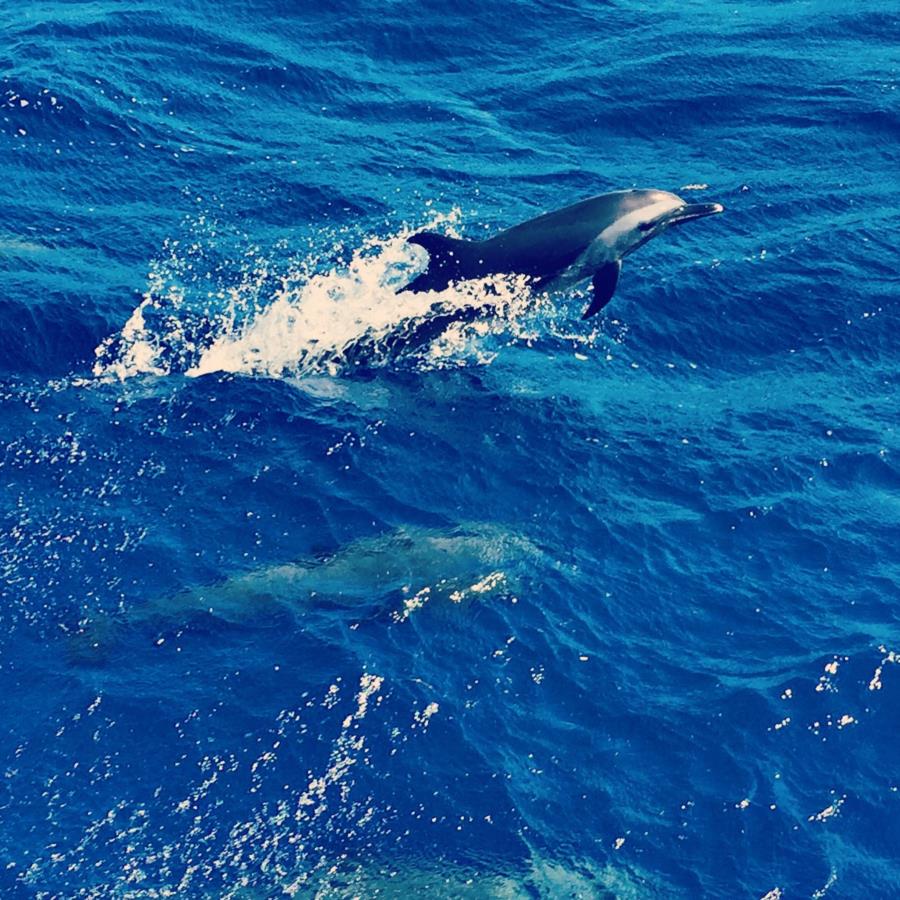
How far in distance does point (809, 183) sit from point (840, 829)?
13445 mm

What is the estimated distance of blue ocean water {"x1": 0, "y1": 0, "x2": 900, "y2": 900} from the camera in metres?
12.8

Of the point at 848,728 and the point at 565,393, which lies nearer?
the point at 848,728

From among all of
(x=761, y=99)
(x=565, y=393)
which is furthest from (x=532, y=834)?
(x=761, y=99)

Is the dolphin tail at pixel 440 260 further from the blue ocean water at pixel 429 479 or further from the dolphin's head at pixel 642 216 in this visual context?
the dolphin's head at pixel 642 216

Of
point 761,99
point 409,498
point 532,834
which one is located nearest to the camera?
point 532,834

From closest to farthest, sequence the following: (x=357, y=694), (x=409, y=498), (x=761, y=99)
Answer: (x=357, y=694)
(x=409, y=498)
(x=761, y=99)

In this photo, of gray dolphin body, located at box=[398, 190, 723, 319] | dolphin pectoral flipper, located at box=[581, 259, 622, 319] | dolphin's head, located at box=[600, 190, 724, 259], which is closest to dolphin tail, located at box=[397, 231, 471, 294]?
gray dolphin body, located at box=[398, 190, 723, 319]

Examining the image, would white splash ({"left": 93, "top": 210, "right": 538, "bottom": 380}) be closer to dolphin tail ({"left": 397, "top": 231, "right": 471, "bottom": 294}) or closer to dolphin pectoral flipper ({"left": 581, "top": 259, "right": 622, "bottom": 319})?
dolphin tail ({"left": 397, "top": 231, "right": 471, "bottom": 294})

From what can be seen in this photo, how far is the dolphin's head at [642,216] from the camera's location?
1864cm

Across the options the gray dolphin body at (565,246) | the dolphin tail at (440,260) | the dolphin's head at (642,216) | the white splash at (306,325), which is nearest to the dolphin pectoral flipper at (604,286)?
the gray dolphin body at (565,246)

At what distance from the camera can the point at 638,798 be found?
13.1 meters

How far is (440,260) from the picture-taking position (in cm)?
1814

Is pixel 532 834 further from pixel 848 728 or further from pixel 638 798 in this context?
pixel 848 728

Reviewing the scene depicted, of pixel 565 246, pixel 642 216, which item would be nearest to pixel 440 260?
pixel 565 246
